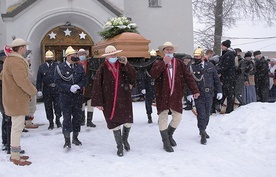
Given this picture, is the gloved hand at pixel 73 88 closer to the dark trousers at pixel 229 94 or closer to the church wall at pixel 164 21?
the dark trousers at pixel 229 94

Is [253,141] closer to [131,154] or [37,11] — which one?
[131,154]

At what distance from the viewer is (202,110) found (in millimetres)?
6477

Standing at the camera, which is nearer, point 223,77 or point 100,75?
point 100,75

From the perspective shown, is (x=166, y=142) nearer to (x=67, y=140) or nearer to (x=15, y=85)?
(x=67, y=140)

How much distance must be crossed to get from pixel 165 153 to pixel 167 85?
1223 millimetres

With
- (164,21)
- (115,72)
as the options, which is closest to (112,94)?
(115,72)

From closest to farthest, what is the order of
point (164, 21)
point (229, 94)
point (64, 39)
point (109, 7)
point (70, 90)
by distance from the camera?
point (70, 90) → point (229, 94) → point (109, 7) → point (64, 39) → point (164, 21)

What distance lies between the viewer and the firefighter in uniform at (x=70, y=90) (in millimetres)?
6062

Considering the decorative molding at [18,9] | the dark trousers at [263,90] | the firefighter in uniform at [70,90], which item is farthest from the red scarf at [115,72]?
the decorative molding at [18,9]

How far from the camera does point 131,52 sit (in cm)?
713

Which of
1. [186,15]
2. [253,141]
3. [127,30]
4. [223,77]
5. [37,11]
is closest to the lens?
[253,141]

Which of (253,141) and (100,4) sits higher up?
(100,4)

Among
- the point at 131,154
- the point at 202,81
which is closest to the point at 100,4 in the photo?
the point at 202,81

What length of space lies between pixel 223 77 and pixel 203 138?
10.2 feet
